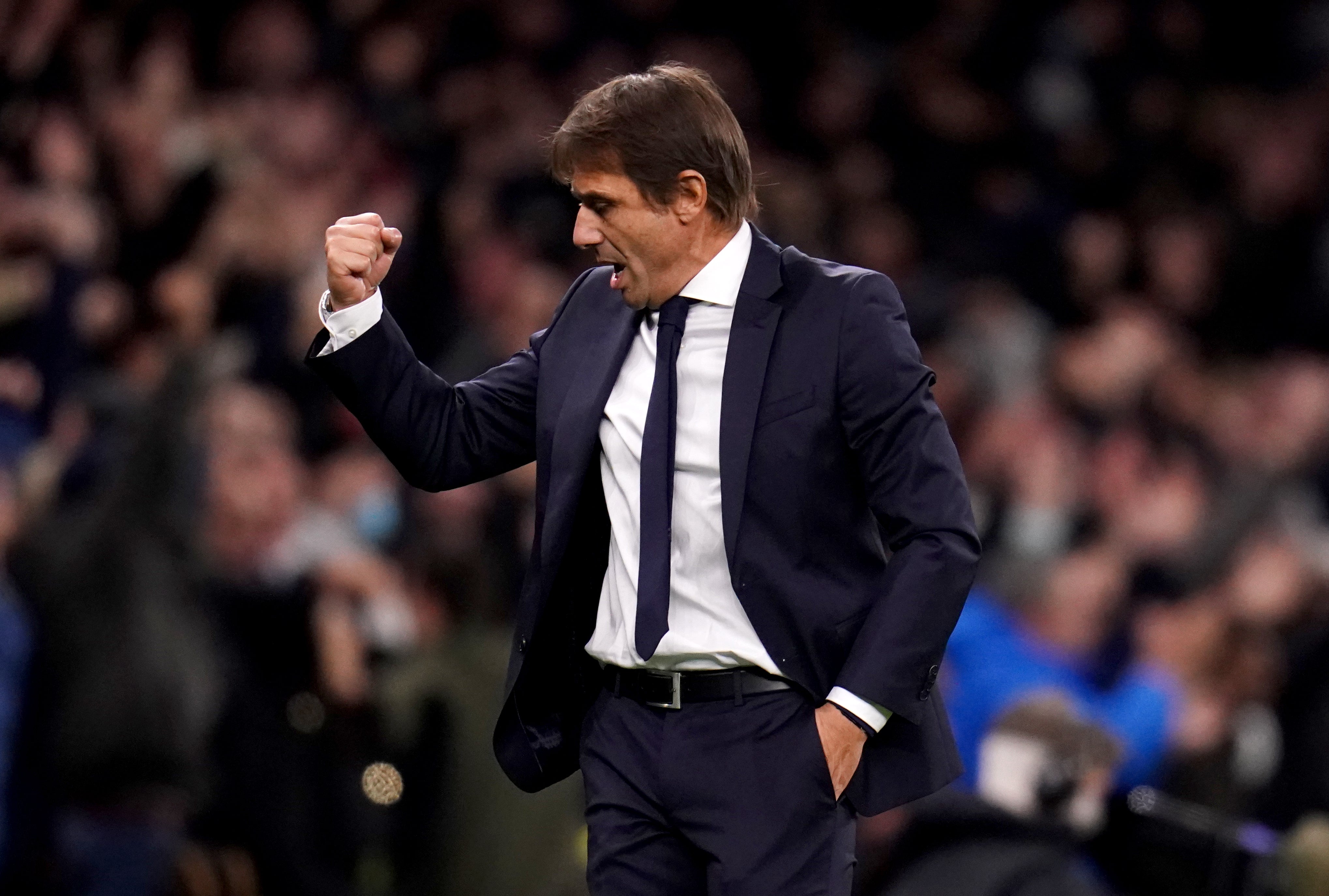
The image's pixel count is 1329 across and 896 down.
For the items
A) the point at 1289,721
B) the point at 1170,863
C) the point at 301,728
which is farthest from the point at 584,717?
the point at 1289,721

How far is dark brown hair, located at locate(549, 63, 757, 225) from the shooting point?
8.91 ft

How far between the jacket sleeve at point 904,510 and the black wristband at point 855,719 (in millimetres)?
31

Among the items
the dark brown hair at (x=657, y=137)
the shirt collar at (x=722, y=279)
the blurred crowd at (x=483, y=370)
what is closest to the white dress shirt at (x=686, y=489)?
the shirt collar at (x=722, y=279)

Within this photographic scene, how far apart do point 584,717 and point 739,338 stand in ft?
2.10

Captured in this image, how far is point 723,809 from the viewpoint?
2646 mm

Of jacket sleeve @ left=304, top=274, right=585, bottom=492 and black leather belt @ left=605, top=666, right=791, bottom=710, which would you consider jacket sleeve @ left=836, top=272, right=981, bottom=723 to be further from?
jacket sleeve @ left=304, top=274, right=585, bottom=492

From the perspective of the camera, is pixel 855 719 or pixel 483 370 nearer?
pixel 855 719

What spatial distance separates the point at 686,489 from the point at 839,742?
1.39 feet

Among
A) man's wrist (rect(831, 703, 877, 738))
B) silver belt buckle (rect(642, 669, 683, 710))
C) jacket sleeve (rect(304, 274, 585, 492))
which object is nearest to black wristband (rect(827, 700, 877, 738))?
man's wrist (rect(831, 703, 877, 738))

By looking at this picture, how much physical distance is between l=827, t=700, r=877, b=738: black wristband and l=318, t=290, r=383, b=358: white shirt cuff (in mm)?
871

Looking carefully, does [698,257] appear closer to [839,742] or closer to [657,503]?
[657,503]

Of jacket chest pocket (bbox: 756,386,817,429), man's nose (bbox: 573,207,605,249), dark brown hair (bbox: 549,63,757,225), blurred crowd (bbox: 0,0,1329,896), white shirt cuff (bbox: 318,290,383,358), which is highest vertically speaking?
dark brown hair (bbox: 549,63,757,225)

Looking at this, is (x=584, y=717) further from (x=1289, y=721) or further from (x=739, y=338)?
(x=1289, y=721)

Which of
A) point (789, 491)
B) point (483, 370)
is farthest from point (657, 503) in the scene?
point (483, 370)
